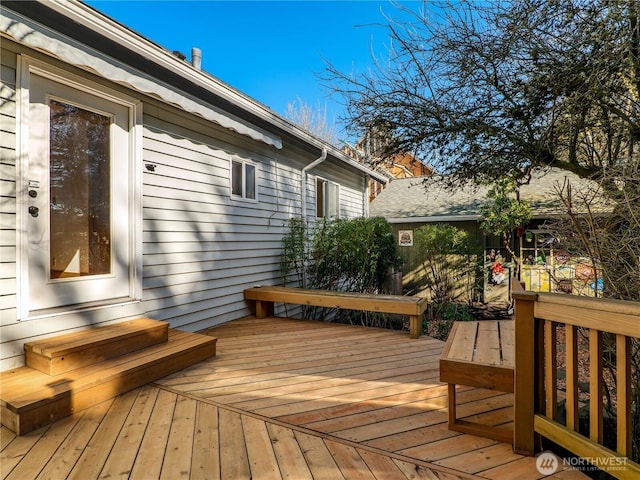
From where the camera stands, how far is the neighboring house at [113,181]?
2611 millimetres

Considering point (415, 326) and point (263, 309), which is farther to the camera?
point (263, 309)

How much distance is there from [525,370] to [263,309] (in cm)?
386

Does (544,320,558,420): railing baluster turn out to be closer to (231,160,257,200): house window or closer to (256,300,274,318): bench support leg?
(256,300,274,318): bench support leg

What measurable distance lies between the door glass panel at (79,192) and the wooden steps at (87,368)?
2.08ft

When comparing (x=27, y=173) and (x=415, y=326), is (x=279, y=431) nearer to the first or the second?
(x=415, y=326)

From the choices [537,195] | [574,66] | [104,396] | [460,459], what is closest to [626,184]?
[574,66]

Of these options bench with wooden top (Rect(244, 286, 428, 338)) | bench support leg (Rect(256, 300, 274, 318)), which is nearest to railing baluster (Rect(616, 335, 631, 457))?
bench with wooden top (Rect(244, 286, 428, 338))

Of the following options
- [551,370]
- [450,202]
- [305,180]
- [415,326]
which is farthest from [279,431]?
[450,202]

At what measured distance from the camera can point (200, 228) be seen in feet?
14.4

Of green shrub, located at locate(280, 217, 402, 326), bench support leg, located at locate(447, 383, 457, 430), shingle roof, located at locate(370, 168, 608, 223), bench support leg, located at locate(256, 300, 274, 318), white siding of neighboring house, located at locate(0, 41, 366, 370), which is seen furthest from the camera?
shingle roof, located at locate(370, 168, 608, 223)

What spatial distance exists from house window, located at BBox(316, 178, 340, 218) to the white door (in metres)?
4.14

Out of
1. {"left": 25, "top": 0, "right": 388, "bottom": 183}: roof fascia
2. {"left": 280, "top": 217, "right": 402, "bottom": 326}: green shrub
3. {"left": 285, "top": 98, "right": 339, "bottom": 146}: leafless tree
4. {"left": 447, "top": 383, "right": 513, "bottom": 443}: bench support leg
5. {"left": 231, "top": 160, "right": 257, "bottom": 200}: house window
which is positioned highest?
{"left": 285, "top": 98, "right": 339, "bottom": 146}: leafless tree

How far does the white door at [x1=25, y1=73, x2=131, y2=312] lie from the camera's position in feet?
9.07

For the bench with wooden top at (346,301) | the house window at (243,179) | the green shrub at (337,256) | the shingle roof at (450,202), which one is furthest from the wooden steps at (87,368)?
the shingle roof at (450,202)
